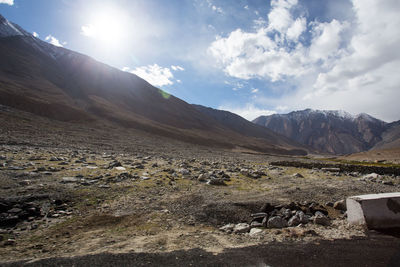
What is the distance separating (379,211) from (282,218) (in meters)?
3.73

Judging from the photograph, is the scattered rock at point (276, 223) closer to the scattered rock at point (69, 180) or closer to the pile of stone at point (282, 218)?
the pile of stone at point (282, 218)

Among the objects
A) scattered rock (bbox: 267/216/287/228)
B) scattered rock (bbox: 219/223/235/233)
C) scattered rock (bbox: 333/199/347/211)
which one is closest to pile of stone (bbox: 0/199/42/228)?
scattered rock (bbox: 219/223/235/233)

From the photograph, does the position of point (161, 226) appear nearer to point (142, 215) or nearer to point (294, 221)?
point (142, 215)

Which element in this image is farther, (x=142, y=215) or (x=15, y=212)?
(x=142, y=215)

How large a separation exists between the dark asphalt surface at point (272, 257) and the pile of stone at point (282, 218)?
1.89 m

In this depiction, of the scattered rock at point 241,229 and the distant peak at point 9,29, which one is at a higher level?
the distant peak at point 9,29

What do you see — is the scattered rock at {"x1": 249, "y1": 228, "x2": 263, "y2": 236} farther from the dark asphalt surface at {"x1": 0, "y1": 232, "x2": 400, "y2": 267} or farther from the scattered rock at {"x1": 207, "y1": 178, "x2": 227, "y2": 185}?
the scattered rock at {"x1": 207, "y1": 178, "x2": 227, "y2": 185}

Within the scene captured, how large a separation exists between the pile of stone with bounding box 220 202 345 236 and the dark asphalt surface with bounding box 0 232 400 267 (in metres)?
1.89

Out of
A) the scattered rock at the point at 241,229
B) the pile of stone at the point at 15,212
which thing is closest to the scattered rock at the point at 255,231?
the scattered rock at the point at 241,229

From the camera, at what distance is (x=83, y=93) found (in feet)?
384

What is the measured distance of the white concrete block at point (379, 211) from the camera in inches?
330

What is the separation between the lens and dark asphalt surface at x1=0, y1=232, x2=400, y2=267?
5910mm

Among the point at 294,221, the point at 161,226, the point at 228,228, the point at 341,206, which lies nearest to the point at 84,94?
the point at 161,226

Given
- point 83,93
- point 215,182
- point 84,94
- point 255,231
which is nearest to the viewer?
point 255,231
